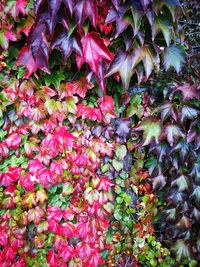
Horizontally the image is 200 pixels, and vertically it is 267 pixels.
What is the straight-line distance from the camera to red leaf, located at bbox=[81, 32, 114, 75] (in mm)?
1429

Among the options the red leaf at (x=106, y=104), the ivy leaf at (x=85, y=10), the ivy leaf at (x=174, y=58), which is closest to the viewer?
the ivy leaf at (x=85, y=10)

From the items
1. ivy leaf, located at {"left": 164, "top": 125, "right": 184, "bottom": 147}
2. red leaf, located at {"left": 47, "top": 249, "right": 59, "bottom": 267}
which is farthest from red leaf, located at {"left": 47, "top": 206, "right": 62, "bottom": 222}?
ivy leaf, located at {"left": 164, "top": 125, "right": 184, "bottom": 147}

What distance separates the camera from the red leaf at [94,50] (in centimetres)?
143

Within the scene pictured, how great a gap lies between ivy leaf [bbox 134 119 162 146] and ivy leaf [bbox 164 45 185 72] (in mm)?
336

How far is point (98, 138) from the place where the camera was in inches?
68.0

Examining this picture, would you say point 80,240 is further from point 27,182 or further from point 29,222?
point 27,182

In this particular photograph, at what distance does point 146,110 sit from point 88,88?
405 millimetres

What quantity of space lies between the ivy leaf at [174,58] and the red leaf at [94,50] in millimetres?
347

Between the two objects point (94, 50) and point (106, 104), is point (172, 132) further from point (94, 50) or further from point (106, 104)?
point (94, 50)

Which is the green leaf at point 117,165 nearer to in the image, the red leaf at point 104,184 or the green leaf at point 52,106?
the red leaf at point 104,184

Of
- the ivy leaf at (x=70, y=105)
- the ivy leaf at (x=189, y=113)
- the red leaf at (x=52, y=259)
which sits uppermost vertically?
the ivy leaf at (x=70, y=105)

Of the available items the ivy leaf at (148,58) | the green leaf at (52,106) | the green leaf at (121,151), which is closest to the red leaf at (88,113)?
the green leaf at (52,106)

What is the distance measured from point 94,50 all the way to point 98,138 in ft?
1.77

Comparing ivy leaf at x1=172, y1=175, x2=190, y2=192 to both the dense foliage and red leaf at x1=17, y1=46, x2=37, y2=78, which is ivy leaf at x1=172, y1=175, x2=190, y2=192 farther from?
red leaf at x1=17, y1=46, x2=37, y2=78
